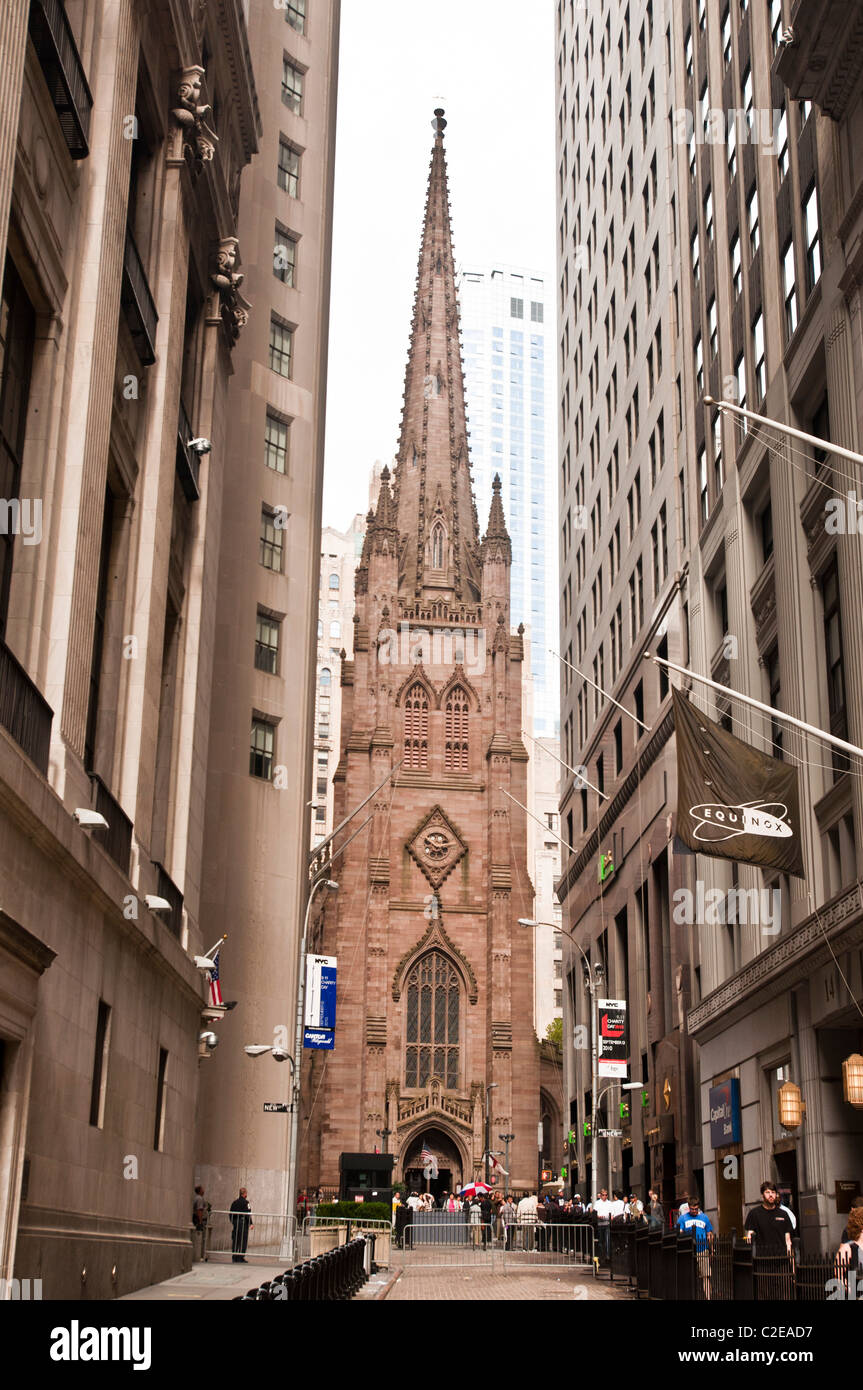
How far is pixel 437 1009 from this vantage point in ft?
305

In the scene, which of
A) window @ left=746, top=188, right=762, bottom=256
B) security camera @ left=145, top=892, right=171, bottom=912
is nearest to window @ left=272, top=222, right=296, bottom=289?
window @ left=746, top=188, right=762, bottom=256

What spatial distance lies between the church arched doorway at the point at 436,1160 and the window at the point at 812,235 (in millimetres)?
71383

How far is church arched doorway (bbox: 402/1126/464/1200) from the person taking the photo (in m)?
90.1

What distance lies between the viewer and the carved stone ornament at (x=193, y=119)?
24.8 meters

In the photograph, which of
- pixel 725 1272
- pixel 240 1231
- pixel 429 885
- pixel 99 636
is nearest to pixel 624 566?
pixel 240 1231

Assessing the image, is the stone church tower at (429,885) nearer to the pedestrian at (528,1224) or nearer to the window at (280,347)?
the pedestrian at (528,1224)

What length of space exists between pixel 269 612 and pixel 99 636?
819 inches

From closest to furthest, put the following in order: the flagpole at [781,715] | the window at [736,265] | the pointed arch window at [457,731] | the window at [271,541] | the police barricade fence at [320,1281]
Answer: the police barricade fence at [320,1281] < the flagpole at [781,715] < the window at [736,265] < the window at [271,541] < the pointed arch window at [457,731]

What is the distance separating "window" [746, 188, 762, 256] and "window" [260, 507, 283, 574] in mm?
16774

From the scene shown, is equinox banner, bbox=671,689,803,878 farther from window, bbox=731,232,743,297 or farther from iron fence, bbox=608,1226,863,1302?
window, bbox=731,232,743,297

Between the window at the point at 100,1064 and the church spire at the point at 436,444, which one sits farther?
the church spire at the point at 436,444

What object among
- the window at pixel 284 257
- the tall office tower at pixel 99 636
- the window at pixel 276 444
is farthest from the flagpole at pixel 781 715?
the window at pixel 284 257
